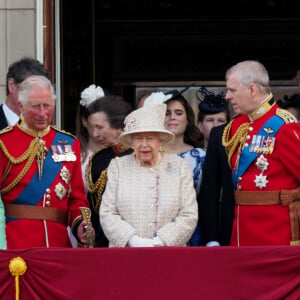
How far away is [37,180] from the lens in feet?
24.5

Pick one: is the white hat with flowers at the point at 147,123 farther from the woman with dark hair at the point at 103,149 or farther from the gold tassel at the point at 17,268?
the gold tassel at the point at 17,268

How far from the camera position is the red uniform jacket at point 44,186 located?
7395mm

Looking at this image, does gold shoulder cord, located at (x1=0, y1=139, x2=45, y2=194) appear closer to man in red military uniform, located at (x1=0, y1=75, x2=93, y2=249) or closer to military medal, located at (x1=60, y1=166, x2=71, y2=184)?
man in red military uniform, located at (x1=0, y1=75, x2=93, y2=249)

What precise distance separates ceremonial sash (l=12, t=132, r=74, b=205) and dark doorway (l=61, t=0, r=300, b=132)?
492 cm

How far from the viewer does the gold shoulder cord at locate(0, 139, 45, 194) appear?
24.2 feet

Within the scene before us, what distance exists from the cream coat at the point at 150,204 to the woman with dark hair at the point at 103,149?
46 centimetres

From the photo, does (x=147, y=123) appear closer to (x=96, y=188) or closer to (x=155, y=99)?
(x=155, y=99)

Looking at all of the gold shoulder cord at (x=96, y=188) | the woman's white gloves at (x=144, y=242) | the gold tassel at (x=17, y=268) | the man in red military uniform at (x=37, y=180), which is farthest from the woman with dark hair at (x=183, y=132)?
the gold tassel at (x=17, y=268)

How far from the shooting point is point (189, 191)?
7.30 m

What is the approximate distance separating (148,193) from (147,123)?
0.37 meters

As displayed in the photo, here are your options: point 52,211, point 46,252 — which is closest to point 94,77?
point 52,211

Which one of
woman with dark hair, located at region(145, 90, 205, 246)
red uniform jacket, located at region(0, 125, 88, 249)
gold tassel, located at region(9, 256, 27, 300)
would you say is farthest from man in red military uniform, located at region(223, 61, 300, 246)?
gold tassel, located at region(9, 256, 27, 300)

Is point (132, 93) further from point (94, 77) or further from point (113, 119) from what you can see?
point (113, 119)

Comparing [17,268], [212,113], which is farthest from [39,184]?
[212,113]
